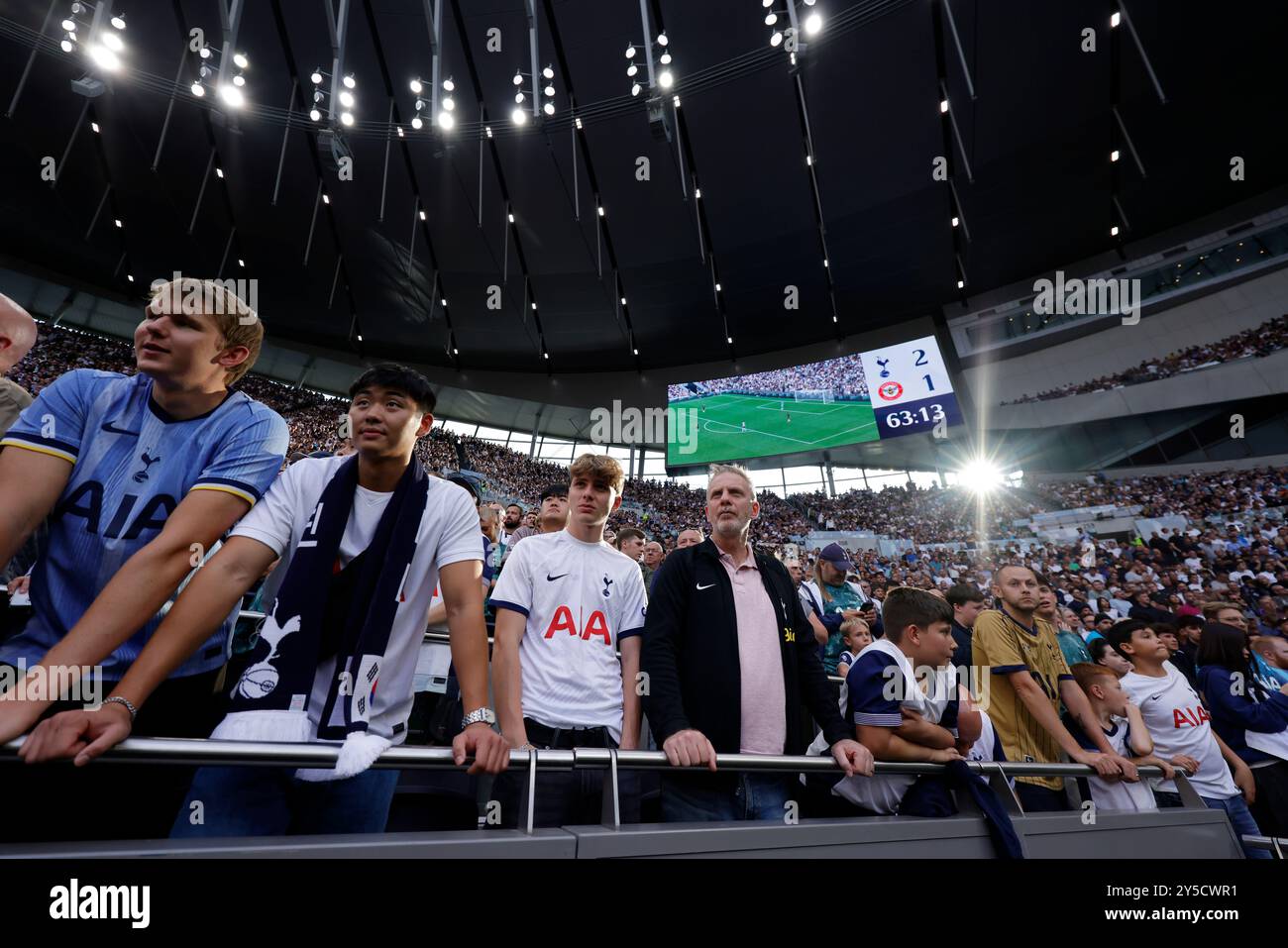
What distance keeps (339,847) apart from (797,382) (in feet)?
64.5

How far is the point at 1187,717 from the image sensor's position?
3.27 m

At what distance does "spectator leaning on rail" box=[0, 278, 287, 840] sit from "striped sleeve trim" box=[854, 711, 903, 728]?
1.99 m

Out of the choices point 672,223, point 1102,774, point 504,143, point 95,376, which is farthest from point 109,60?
point 1102,774

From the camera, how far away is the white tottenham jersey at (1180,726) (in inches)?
127

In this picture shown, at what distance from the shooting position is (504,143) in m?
14.9

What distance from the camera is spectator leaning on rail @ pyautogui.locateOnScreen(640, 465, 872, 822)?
1828mm

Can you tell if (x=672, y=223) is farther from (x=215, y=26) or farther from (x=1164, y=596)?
(x=1164, y=596)

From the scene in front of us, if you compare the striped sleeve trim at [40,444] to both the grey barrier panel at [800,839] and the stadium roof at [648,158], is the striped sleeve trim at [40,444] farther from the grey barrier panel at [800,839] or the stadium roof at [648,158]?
the stadium roof at [648,158]

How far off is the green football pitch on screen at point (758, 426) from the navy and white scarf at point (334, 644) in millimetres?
17343

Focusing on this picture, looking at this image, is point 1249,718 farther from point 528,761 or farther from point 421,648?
point 421,648

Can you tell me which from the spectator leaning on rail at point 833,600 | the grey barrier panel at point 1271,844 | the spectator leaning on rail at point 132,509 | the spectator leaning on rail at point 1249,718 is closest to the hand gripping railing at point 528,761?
the spectator leaning on rail at point 132,509

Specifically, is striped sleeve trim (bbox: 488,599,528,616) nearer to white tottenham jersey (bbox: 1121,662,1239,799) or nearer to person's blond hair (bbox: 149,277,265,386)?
person's blond hair (bbox: 149,277,265,386)

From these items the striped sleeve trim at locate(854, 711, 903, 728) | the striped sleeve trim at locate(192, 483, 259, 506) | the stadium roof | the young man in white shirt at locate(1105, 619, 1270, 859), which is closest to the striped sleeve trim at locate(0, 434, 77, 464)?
the striped sleeve trim at locate(192, 483, 259, 506)
